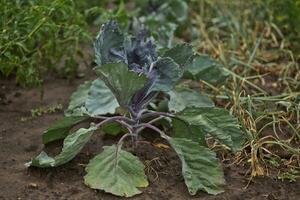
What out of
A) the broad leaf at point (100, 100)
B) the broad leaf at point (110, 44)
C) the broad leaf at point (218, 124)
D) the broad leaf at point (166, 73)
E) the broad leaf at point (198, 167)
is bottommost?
the broad leaf at point (198, 167)

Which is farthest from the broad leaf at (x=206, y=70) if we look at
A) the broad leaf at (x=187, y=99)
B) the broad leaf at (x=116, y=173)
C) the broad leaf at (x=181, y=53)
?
the broad leaf at (x=116, y=173)

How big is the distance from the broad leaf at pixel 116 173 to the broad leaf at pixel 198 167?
0.17 meters

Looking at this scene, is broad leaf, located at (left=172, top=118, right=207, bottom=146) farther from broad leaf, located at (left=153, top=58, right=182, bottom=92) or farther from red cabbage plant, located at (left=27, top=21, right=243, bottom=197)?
broad leaf, located at (left=153, top=58, right=182, bottom=92)

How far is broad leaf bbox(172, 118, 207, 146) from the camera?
101 inches

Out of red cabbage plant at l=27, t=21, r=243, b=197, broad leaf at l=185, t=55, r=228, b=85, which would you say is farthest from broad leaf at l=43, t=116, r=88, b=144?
broad leaf at l=185, t=55, r=228, b=85

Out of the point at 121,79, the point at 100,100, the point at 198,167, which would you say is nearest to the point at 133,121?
the point at 100,100

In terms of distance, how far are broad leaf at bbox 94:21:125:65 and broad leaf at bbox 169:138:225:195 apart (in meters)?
0.45

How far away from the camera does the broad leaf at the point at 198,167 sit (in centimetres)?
235

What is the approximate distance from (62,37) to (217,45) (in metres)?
1.05

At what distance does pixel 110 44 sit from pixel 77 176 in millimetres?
591

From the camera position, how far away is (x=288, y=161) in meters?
2.60

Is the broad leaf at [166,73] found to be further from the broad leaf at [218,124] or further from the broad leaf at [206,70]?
the broad leaf at [206,70]

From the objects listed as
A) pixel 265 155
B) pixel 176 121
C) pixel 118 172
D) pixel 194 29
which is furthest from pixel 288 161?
pixel 194 29

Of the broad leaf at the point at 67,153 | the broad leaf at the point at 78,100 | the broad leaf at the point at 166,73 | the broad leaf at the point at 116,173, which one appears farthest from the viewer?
the broad leaf at the point at 78,100
